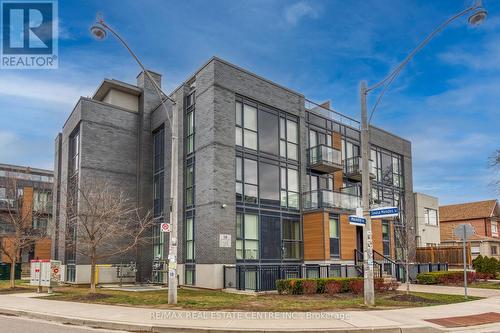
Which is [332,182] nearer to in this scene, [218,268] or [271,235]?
[271,235]

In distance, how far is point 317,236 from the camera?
25906mm

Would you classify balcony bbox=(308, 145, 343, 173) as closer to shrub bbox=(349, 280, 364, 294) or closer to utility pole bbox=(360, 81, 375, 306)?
shrub bbox=(349, 280, 364, 294)

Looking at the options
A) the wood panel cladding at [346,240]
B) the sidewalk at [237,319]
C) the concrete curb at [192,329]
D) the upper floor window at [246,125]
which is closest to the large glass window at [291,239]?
the wood panel cladding at [346,240]

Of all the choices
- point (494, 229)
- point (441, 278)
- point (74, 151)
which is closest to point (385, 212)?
point (441, 278)

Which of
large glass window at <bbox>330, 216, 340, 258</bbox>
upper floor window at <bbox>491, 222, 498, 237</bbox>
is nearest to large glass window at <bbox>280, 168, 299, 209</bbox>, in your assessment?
large glass window at <bbox>330, 216, 340, 258</bbox>

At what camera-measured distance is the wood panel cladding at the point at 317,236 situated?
997 inches

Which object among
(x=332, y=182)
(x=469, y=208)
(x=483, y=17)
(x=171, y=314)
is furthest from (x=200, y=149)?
(x=469, y=208)

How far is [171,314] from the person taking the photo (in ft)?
42.6

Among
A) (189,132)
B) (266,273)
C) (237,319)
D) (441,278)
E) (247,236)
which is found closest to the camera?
(237,319)

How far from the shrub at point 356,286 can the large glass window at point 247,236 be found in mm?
6175

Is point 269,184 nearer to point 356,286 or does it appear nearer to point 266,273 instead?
point 266,273

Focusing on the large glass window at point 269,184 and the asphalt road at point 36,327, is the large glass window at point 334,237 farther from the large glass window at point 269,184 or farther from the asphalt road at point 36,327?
the asphalt road at point 36,327

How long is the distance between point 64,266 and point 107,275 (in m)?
4.35

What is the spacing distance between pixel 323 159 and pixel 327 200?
295cm
